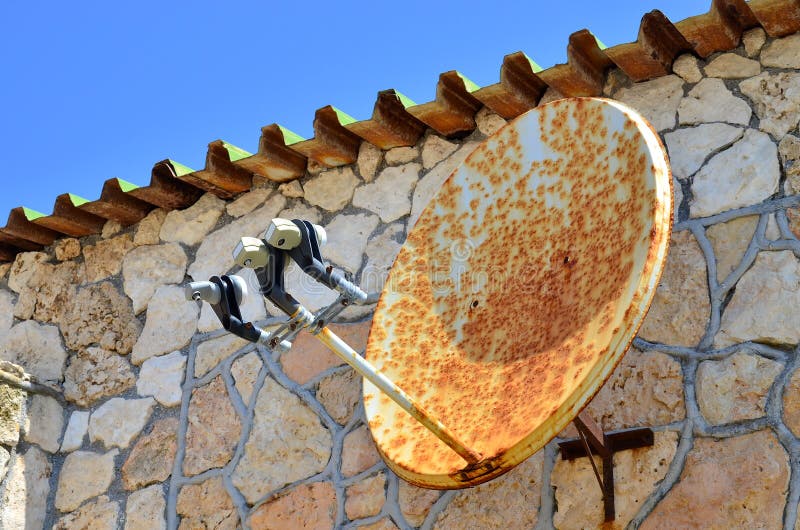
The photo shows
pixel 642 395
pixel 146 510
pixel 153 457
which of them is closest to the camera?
pixel 642 395

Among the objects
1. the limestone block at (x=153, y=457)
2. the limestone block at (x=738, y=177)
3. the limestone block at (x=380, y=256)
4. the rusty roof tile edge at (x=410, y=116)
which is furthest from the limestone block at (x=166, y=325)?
the limestone block at (x=738, y=177)

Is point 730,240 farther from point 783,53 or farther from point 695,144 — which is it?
point 783,53

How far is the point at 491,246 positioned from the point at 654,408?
2.31ft

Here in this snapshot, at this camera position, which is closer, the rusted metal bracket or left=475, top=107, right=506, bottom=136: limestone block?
the rusted metal bracket

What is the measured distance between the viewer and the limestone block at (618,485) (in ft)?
9.88

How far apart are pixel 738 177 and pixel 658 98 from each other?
1.59ft

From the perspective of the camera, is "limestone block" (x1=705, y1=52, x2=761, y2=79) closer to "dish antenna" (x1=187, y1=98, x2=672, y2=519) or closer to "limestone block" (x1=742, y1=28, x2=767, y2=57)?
"limestone block" (x1=742, y1=28, x2=767, y2=57)

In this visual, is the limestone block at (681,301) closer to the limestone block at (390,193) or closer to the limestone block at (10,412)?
the limestone block at (390,193)

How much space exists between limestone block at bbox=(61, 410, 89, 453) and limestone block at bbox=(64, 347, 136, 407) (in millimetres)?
51

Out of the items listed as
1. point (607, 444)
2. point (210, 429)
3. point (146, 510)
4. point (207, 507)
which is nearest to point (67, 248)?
point (210, 429)

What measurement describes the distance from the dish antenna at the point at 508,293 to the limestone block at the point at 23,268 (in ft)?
7.03

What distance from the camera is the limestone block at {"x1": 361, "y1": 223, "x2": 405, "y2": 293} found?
3.96 meters

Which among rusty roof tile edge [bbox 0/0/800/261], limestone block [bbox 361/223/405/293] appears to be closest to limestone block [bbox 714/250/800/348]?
rusty roof tile edge [bbox 0/0/800/261]

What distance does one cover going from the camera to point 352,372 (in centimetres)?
376
